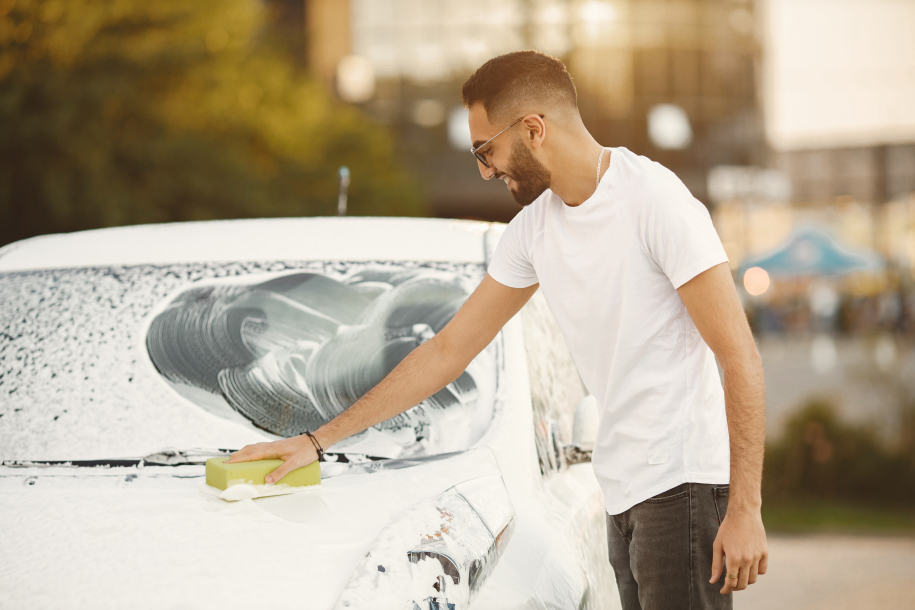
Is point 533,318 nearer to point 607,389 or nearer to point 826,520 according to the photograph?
point 607,389

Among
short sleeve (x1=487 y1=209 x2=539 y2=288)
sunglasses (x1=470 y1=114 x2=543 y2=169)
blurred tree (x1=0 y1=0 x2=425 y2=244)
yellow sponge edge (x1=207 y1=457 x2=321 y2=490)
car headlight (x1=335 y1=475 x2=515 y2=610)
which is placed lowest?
car headlight (x1=335 y1=475 x2=515 y2=610)

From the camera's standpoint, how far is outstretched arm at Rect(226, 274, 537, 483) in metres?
2.15

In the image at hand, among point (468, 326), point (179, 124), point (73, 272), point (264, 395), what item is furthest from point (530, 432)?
point (179, 124)

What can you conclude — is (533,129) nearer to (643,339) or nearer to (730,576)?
(643,339)

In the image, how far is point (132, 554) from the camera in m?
1.60

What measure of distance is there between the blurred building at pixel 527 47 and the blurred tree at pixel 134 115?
20831mm

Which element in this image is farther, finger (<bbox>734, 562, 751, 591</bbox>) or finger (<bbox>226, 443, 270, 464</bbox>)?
finger (<bbox>226, 443, 270, 464</bbox>)

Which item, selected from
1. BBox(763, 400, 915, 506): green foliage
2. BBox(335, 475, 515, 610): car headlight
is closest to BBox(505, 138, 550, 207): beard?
BBox(335, 475, 515, 610): car headlight

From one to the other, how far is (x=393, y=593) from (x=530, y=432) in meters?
0.72

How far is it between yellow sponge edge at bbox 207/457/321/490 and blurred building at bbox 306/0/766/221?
1379 inches

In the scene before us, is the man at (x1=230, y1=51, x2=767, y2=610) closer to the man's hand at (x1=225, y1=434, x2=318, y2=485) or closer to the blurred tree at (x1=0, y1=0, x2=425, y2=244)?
the man's hand at (x1=225, y1=434, x2=318, y2=485)

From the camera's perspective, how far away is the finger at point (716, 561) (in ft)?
5.86

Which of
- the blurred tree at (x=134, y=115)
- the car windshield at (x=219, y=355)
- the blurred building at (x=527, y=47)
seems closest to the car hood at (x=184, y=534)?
the car windshield at (x=219, y=355)

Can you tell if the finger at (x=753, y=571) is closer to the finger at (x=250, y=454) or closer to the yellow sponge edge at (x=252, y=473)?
the yellow sponge edge at (x=252, y=473)
